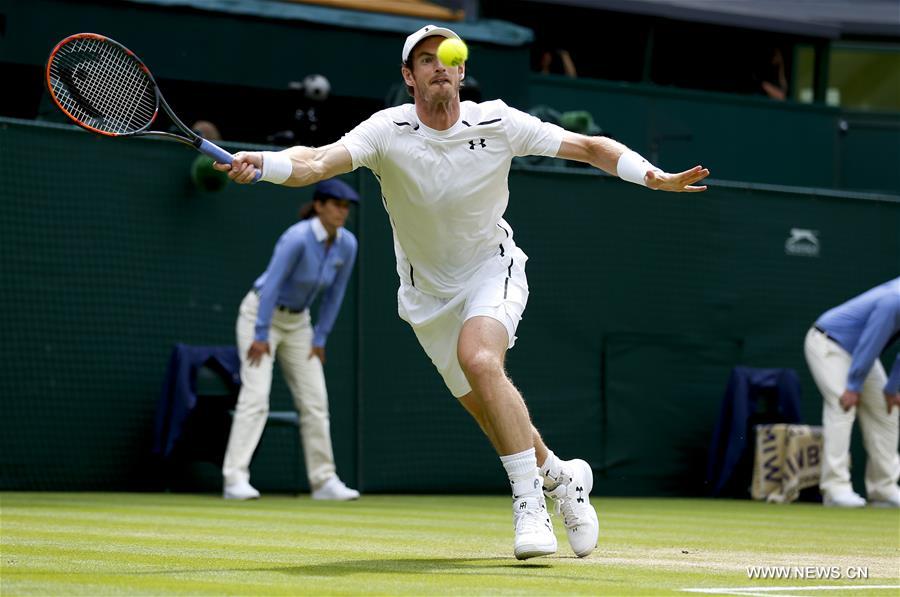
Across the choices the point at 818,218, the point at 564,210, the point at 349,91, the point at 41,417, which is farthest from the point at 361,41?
the point at 41,417

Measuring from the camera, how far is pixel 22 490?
37.3 ft

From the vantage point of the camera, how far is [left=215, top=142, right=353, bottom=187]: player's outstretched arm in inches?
238

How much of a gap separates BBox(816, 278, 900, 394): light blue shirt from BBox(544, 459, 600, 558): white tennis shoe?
19.3 feet

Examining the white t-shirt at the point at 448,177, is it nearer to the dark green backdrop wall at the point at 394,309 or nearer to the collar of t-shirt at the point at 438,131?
the collar of t-shirt at the point at 438,131

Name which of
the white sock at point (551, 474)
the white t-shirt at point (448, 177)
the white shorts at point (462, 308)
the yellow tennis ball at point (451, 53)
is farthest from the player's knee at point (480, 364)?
the yellow tennis ball at point (451, 53)

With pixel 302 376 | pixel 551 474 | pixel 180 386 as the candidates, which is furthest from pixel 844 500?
pixel 551 474

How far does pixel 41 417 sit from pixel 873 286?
7490 mm

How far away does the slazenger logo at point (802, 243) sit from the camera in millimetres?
14477

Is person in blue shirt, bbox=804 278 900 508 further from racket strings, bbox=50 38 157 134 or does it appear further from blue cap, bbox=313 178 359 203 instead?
racket strings, bbox=50 38 157 134

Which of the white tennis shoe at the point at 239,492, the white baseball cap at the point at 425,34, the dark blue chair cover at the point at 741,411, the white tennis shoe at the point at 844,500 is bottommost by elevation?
the white tennis shoe at the point at 844,500

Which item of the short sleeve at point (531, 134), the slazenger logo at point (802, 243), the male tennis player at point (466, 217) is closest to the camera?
the male tennis player at point (466, 217)

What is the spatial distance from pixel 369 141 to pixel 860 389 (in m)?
6.79

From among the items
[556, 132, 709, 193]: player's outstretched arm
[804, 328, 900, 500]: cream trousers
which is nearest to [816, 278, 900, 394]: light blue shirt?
[804, 328, 900, 500]: cream trousers

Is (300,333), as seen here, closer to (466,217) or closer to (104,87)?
(104,87)
